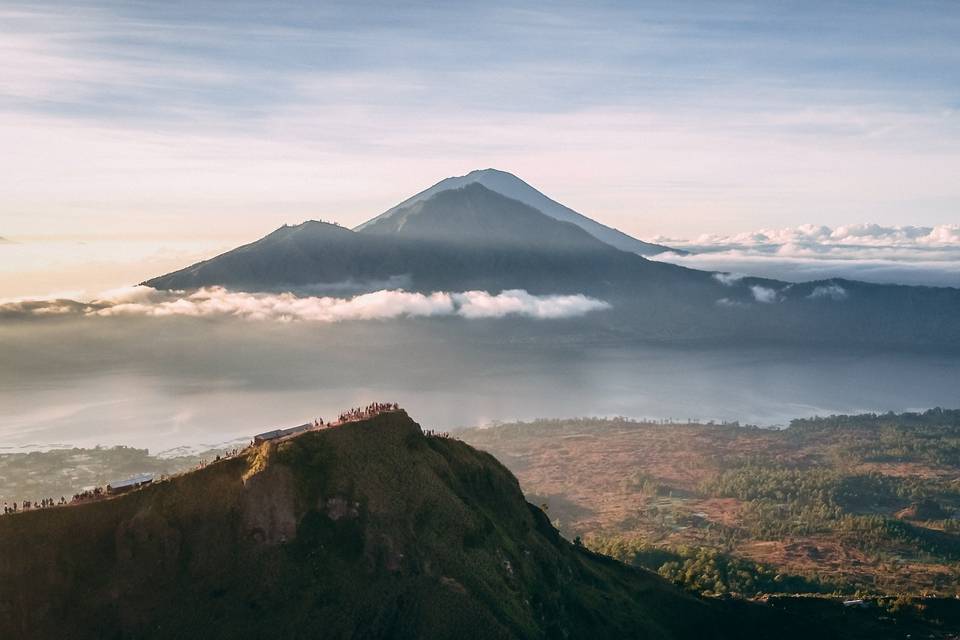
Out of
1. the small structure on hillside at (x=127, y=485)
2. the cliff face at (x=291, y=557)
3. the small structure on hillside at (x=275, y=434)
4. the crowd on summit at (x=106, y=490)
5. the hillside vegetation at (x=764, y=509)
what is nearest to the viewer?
the cliff face at (x=291, y=557)

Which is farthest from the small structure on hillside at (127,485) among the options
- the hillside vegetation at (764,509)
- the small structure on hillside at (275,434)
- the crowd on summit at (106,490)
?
the hillside vegetation at (764,509)

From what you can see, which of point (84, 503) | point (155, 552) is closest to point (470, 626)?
point (155, 552)

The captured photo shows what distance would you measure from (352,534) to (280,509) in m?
4.92

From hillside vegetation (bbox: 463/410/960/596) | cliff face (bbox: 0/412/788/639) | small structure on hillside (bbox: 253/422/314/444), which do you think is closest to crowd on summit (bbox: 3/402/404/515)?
small structure on hillside (bbox: 253/422/314/444)

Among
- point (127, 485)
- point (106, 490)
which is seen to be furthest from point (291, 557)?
point (106, 490)

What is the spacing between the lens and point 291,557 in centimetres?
5125

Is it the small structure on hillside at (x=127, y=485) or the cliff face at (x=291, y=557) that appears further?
the small structure on hillside at (x=127, y=485)

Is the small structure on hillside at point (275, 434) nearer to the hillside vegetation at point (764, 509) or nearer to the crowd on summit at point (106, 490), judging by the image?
the crowd on summit at point (106, 490)

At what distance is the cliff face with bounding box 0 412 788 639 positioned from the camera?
4806 centimetres

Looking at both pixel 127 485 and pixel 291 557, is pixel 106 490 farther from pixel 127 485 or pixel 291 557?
pixel 291 557

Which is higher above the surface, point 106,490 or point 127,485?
point 127,485

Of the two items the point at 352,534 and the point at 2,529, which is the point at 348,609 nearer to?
the point at 352,534

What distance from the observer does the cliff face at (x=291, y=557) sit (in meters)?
48.1

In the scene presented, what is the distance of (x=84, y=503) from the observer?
50875mm
